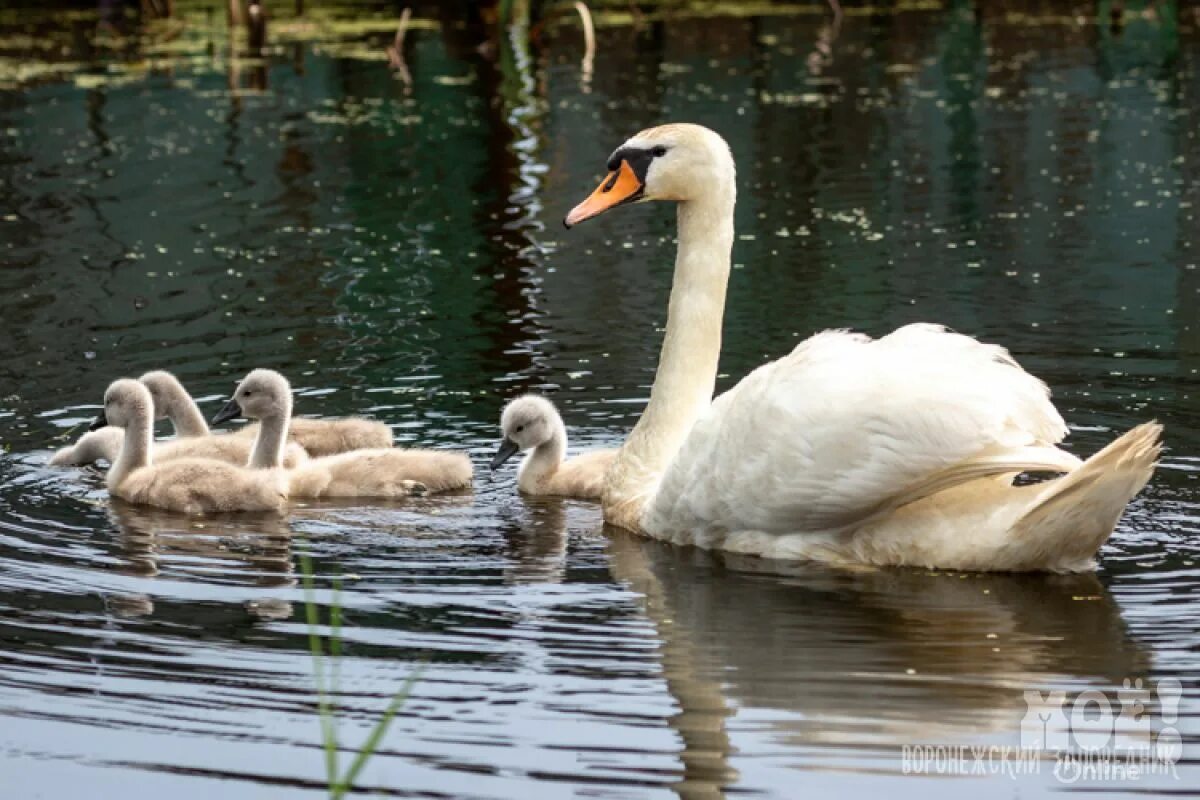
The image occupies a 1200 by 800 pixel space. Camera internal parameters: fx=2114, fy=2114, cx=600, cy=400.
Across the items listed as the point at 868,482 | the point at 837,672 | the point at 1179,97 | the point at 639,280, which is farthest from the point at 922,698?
the point at 1179,97

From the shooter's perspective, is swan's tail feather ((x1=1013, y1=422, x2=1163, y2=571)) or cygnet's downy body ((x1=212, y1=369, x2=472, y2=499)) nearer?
swan's tail feather ((x1=1013, y1=422, x2=1163, y2=571))

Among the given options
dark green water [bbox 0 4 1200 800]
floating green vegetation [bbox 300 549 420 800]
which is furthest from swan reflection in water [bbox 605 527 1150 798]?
floating green vegetation [bbox 300 549 420 800]

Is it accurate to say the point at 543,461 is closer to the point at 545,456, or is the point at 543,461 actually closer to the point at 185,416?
the point at 545,456

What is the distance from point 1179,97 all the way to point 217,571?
18179 millimetres

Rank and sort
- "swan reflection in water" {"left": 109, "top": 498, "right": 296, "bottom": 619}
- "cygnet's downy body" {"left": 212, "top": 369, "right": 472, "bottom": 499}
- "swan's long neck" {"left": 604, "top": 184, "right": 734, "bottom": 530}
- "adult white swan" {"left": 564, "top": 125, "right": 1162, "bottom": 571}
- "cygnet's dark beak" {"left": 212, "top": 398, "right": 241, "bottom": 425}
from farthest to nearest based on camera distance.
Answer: "cygnet's dark beak" {"left": 212, "top": 398, "right": 241, "bottom": 425} → "cygnet's downy body" {"left": 212, "top": 369, "right": 472, "bottom": 499} → "swan's long neck" {"left": 604, "top": 184, "right": 734, "bottom": 530} → "swan reflection in water" {"left": 109, "top": 498, "right": 296, "bottom": 619} → "adult white swan" {"left": 564, "top": 125, "right": 1162, "bottom": 571}

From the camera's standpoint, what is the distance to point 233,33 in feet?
104

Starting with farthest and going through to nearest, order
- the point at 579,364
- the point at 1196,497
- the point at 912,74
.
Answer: the point at 912,74, the point at 579,364, the point at 1196,497

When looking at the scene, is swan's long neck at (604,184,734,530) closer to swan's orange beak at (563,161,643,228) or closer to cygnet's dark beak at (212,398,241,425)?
swan's orange beak at (563,161,643,228)

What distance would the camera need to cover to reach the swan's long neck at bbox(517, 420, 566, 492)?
960cm

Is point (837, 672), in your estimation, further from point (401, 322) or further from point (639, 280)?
point (639, 280)

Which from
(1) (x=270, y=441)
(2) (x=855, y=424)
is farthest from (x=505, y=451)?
(2) (x=855, y=424)

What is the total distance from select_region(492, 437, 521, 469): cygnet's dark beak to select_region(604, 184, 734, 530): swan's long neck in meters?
0.72

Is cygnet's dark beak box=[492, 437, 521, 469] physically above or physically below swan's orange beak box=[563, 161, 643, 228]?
below

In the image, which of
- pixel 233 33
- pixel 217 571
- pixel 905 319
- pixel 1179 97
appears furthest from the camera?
pixel 233 33
